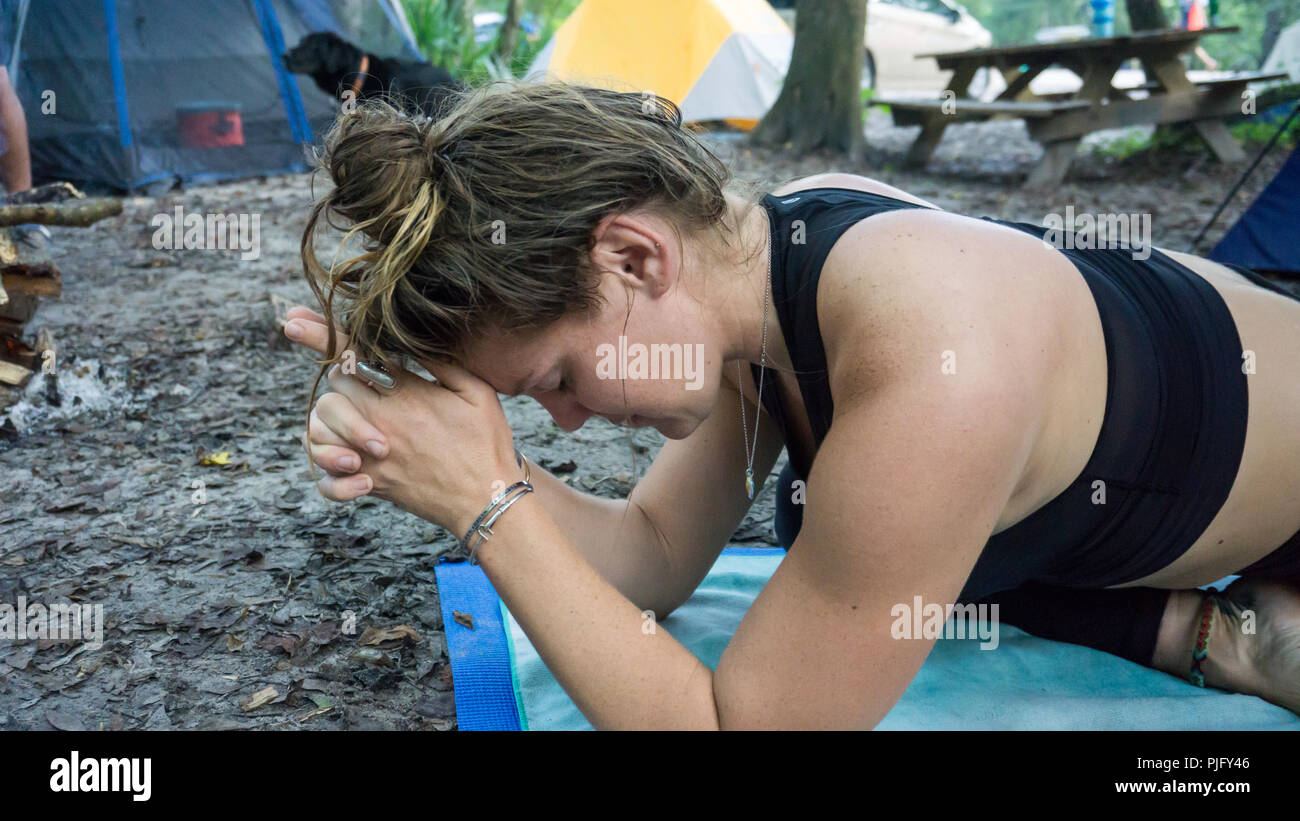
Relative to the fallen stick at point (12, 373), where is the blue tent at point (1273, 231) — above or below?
above

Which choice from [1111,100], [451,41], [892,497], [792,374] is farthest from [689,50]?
[892,497]

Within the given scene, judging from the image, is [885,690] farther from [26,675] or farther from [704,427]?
[26,675]

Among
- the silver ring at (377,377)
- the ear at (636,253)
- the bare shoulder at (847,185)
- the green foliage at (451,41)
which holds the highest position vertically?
the green foliage at (451,41)

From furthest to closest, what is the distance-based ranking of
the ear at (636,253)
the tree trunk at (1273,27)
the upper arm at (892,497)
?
the tree trunk at (1273,27) → the ear at (636,253) → the upper arm at (892,497)

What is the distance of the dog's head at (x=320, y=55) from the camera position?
7.02 metres

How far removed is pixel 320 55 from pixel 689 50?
3.19 meters

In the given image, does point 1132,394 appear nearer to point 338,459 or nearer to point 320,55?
point 338,459

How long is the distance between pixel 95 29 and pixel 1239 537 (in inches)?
264

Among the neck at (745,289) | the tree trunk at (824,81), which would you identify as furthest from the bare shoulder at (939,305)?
the tree trunk at (824,81)

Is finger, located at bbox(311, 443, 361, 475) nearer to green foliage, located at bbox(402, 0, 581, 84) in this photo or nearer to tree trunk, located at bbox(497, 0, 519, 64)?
green foliage, located at bbox(402, 0, 581, 84)

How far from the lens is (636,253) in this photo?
1386mm

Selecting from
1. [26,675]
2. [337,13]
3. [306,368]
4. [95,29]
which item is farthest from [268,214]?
[26,675]

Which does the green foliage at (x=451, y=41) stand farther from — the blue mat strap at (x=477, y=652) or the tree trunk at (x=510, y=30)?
the blue mat strap at (x=477, y=652)

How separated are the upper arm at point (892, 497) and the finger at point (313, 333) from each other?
706 mm
